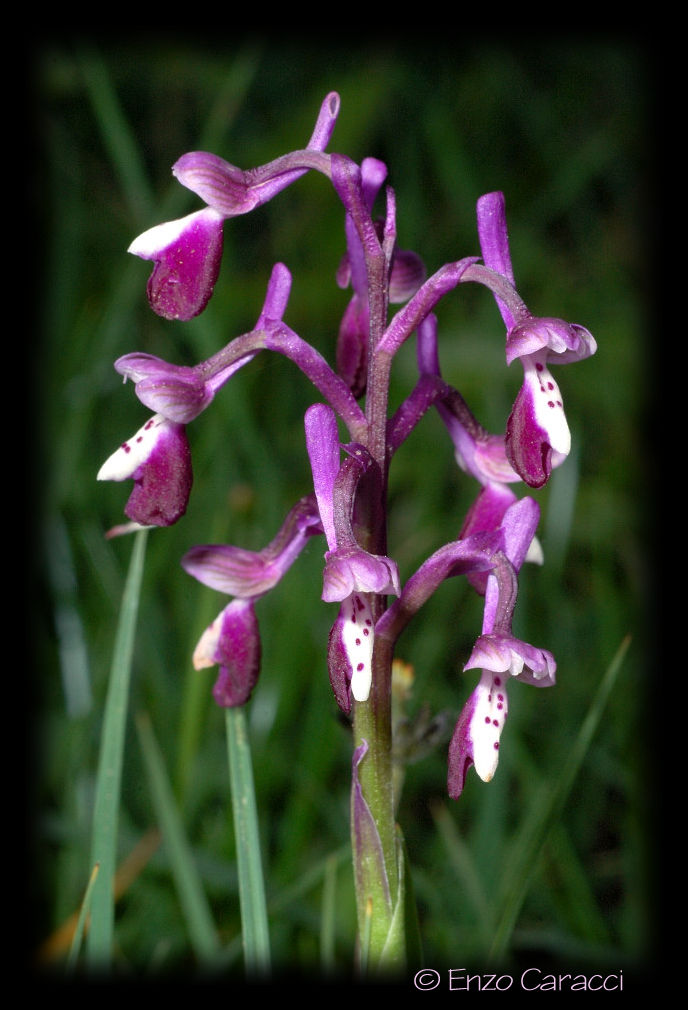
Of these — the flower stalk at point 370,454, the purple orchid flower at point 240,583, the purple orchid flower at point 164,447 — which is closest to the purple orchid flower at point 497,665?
the flower stalk at point 370,454

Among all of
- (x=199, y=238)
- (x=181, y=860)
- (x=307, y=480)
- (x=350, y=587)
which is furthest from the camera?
(x=307, y=480)

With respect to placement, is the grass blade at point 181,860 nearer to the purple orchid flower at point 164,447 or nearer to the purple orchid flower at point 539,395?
the purple orchid flower at point 164,447

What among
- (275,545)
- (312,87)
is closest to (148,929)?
(275,545)

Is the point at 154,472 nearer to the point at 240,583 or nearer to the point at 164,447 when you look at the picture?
the point at 164,447

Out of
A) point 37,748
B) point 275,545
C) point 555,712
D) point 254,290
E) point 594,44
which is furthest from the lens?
point 594,44

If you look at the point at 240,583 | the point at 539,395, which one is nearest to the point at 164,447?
the point at 240,583

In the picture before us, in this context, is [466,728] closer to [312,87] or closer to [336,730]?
[336,730]

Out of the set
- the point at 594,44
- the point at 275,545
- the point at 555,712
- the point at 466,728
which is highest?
the point at 594,44
